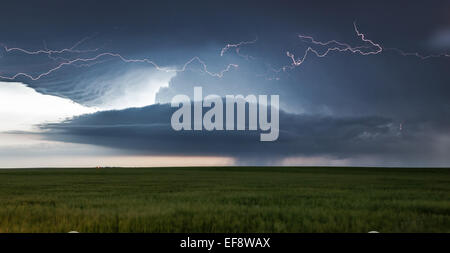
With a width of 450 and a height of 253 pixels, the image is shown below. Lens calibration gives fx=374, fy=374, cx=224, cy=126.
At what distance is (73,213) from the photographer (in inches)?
472
